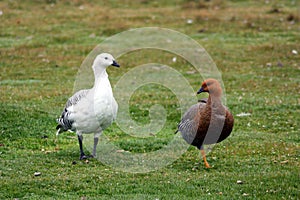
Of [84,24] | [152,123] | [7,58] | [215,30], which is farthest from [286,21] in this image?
[152,123]

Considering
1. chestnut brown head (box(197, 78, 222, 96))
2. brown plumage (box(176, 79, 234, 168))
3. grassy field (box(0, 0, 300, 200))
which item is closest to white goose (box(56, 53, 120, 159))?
grassy field (box(0, 0, 300, 200))

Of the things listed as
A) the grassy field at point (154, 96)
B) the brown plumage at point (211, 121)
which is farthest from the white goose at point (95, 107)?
the brown plumage at point (211, 121)

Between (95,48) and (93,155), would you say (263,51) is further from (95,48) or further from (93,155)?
(93,155)

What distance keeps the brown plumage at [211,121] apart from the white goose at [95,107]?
4.69 ft

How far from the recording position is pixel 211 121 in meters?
9.38

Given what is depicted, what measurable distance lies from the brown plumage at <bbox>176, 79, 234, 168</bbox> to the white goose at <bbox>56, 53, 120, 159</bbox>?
1.43 metres

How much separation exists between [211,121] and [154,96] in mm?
6373

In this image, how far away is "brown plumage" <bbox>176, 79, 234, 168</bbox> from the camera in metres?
9.37

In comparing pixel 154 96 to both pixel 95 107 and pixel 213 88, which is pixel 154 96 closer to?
pixel 95 107

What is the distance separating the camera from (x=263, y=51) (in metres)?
20.9

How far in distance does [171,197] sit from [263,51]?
13.6 metres

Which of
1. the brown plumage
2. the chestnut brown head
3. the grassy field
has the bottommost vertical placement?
the grassy field

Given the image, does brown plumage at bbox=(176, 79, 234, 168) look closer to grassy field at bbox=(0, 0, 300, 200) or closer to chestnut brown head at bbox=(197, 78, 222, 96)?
chestnut brown head at bbox=(197, 78, 222, 96)

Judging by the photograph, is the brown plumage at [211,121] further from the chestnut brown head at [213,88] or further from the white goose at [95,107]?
the white goose at [95,107]
